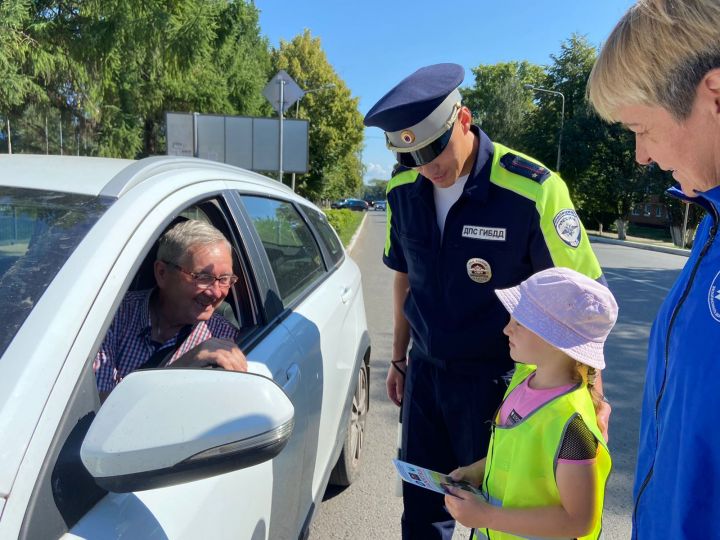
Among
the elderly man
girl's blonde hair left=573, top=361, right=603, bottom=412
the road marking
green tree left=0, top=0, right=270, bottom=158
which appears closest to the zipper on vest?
girl's blonde hair left=573, top=361, right=603, bottom=412

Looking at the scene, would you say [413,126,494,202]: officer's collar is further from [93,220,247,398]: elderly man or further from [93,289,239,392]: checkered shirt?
[93,289,239,392]: checkered shirt

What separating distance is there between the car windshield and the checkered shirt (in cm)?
44

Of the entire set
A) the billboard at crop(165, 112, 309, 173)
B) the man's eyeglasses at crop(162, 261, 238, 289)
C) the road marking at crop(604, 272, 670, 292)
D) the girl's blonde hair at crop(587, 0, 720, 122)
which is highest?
the billboard at crop(165, 112, 309, 173)

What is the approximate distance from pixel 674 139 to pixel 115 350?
1.67 metres

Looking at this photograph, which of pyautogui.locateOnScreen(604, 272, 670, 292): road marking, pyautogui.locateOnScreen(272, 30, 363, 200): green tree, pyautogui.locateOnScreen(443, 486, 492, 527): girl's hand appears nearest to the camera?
pyautogui.locateOnScreen(443, 486, 492, 527): girl's hand

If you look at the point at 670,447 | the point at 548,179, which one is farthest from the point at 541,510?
the point at 548,179

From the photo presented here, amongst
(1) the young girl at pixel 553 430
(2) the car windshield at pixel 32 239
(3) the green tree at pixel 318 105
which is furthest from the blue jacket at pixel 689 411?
(3) the green tree at pixel 318 105

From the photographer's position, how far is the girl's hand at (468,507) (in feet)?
4.78

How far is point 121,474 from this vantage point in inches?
37.4

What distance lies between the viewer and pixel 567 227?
71.6 inches

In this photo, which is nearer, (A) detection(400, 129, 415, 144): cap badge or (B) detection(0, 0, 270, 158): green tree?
(A) detection(400, 129, 415, 144): cap badge

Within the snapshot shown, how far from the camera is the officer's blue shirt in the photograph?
184cm

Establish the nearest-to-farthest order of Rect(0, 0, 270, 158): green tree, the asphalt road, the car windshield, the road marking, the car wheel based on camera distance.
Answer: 1. the car windshield
2. the asphalt road
3. the car wheel
4. Rect(0, 0, 270, 158): green tree
5. the road marking

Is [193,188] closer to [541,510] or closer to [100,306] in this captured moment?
[100,306]
